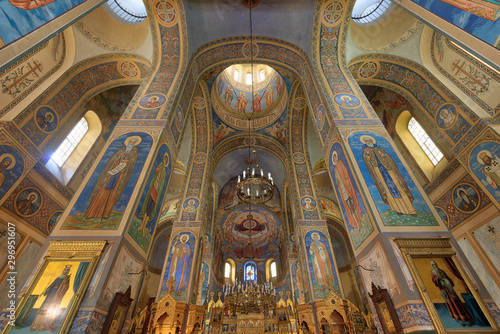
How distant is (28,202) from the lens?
6848mm

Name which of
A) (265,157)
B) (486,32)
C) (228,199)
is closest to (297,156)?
(265,157)

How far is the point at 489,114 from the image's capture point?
6.38 m

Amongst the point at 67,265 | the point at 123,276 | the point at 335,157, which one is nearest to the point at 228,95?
the point at 335,157

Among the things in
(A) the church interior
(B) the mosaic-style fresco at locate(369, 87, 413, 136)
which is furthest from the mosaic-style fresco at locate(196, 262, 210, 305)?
(B) the mosaic-style fresco at locate(369, 87, 413, 136)

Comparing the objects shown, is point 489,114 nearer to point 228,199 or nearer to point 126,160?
point 126,160

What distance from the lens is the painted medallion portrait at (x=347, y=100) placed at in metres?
6.65

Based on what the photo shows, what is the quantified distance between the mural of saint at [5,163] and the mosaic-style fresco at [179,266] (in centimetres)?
511

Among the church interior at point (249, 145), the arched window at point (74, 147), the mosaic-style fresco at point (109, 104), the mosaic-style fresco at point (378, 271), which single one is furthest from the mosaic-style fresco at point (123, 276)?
the mosaic-style fresco at point (109, 104)

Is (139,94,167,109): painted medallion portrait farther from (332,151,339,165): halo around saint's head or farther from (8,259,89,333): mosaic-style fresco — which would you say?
(332,151,339,165): halo around saint's head

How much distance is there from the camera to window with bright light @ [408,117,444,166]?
9.10 meters

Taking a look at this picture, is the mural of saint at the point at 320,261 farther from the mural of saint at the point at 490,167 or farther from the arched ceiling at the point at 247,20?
the arched ceiling at the point at 247,20

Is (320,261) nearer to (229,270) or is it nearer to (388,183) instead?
(388,183)

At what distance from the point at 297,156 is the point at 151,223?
8677 millimetres

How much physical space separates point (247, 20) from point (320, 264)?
9478 millimetres
